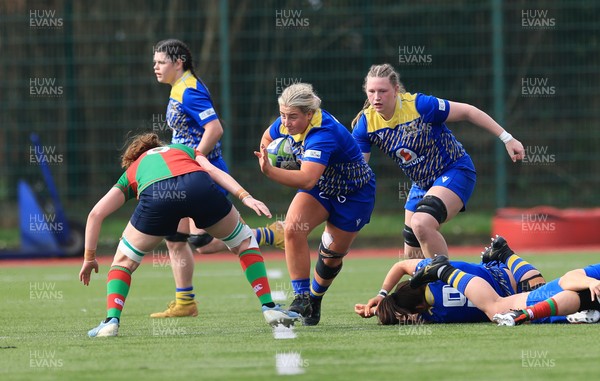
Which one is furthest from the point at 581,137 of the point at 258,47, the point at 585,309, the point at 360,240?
the point at 585,309

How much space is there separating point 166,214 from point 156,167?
1.00 ft

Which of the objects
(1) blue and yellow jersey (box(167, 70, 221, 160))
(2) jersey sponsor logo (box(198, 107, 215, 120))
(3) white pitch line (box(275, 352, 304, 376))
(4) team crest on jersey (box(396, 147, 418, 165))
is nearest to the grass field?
(3) white pitch line (box(275, 352, 304, 376))

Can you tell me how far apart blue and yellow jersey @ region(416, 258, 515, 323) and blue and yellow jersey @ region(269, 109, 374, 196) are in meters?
0.81

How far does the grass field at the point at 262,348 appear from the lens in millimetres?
4938

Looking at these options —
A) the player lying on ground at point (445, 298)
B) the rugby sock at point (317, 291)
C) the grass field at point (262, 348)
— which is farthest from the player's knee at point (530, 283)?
the rugby sock at point (317, 291)

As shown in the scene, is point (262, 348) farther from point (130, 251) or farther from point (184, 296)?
point (184, 296)

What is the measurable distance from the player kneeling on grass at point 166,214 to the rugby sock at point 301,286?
708mm

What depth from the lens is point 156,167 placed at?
6500mm

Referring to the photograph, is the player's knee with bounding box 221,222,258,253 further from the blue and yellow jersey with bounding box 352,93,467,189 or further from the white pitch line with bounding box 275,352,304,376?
the blue and yellow jersey with bounding box 352,93,467,189

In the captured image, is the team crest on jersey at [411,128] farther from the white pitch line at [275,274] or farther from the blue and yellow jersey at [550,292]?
the white pitch line at [275,274]

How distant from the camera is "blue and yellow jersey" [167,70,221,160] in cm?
856

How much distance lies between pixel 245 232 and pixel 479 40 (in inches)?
365

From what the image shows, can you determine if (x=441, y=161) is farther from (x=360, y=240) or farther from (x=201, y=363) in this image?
(x=360, y=240)

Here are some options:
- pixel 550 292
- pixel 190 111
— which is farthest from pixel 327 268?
pixel 190 111
